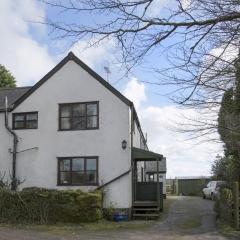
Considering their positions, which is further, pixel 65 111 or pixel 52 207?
pixel 65 111

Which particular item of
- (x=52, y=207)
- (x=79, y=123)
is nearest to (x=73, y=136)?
(x=79, y=123)

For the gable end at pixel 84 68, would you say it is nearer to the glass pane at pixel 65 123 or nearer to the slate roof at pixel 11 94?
the slate roof at pixel 11 94

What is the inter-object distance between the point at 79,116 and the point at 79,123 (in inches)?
14.4

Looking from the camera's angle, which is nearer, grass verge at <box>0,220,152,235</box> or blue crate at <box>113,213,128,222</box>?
grass verge at <box>0,220,152,235</box>

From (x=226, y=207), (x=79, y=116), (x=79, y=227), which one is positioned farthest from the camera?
(x=79, y=116)

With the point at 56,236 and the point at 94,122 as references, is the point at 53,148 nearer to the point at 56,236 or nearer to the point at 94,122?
the point at 94,122

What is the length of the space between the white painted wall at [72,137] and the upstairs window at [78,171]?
27 centimetres

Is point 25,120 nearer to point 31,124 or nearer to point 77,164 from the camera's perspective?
point 31,124

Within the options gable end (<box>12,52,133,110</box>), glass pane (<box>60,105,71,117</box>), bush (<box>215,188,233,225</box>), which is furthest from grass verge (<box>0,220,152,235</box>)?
glass pane (<box>60,105,71,117</box>)

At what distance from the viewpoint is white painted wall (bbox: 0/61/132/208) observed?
25438 mm

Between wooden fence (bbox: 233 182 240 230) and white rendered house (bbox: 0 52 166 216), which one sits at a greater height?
white rendered house (bbox: 0 52 166 216)

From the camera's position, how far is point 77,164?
2616cm

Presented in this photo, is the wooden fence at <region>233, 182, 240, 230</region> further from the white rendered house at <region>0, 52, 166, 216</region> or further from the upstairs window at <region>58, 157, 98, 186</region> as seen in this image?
the upstairs window at <region>58, 157, 98, 186</region>

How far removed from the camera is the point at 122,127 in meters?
25.6
